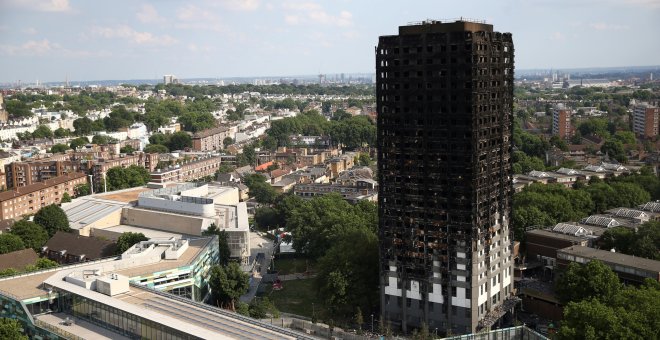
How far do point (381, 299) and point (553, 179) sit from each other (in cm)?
2700

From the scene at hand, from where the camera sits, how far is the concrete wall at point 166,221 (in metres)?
33.9

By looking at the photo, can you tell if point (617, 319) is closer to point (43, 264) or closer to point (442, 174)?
point (442, 174)

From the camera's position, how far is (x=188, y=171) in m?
56.2

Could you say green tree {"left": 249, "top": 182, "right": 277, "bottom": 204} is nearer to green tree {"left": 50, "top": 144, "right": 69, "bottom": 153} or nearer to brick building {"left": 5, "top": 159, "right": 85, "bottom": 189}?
brick building {"left": 5, "top": 159, "right": 85, "bottom": 189}

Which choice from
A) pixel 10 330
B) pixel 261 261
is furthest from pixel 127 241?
pixel 10 330

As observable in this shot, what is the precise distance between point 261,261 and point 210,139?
Answer: 43259 mm

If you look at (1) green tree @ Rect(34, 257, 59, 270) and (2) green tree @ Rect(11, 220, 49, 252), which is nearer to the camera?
(1) green tree @ Rect(34, 257, 59, 270)

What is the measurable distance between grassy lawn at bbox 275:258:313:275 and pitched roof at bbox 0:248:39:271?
11603mm

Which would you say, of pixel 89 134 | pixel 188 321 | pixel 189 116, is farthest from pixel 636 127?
pixel 188 321

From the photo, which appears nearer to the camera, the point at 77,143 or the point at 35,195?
A: the point at 35,195

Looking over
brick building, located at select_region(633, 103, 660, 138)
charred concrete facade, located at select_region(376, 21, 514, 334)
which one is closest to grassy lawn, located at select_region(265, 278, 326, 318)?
charred concrete facade, located at select_region(376, 21, 514, 334)

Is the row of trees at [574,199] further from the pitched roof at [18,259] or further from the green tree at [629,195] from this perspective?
the pitched roof at [18,259]

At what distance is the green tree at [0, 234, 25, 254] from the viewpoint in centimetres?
3091

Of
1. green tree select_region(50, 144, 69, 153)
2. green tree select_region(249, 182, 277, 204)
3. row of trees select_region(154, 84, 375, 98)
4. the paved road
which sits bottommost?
the paved road
